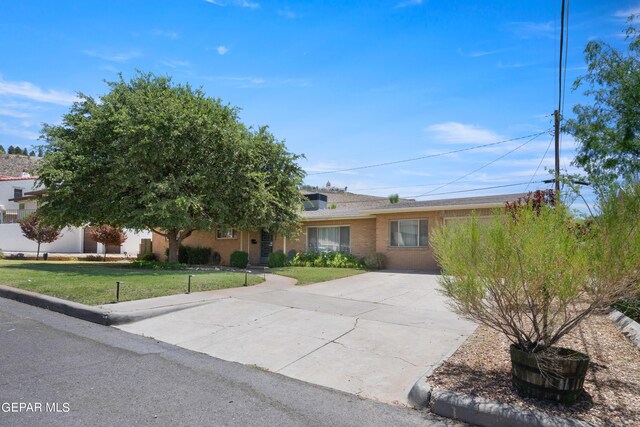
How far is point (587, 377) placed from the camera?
4.83 meters

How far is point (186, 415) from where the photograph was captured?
13.1 ft

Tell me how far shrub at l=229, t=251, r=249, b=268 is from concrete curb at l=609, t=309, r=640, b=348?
17.0 metres

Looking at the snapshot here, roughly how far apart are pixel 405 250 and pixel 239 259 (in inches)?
347

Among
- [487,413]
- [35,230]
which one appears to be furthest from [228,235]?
[487,413]

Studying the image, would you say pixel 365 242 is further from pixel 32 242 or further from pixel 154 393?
pixel 32 242

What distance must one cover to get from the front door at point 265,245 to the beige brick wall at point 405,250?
6734 mm

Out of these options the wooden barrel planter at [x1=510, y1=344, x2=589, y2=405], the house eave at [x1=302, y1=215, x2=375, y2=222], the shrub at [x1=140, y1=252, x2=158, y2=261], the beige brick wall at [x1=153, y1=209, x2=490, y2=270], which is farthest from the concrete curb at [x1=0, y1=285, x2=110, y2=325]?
the shrub at [x1=140, y1=252, x2=158, y2=261]

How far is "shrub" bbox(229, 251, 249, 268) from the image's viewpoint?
22328 millimetres

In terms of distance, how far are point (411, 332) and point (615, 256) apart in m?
3.96

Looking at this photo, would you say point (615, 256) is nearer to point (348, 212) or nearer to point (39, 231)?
point (348, 212)

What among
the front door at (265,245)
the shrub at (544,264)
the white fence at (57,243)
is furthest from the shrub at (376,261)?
the white fence at (57,243)

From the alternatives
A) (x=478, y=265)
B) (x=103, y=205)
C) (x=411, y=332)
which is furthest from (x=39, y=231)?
(x=478, y=265)

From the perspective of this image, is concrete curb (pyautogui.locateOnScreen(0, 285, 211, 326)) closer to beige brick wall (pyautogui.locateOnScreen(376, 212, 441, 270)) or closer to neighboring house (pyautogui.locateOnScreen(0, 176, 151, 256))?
beige brick wall (pyautogui.locateOnScreen(376, 212, 441, 270))

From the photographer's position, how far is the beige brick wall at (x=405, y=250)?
61.9 feet
